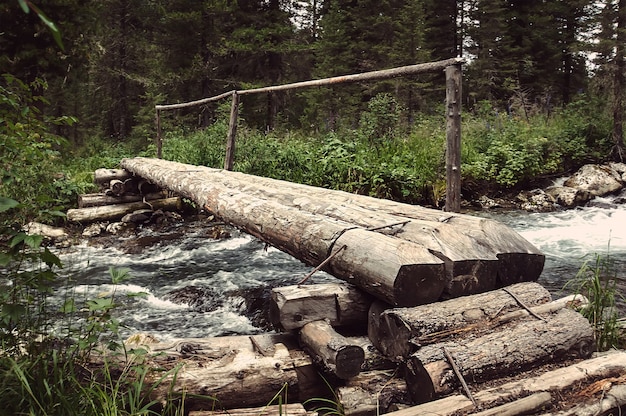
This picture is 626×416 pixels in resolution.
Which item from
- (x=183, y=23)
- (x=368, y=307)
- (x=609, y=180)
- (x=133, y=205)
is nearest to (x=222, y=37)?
(x=183, y=23)

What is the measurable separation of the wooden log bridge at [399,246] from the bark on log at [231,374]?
594 millimetres

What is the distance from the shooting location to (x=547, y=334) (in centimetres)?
226

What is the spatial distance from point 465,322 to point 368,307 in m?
0.63

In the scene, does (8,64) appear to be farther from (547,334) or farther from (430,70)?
(547,334)

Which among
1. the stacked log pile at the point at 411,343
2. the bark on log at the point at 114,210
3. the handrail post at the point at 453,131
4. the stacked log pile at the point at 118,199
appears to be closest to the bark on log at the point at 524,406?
the stacked log pile at the point at 411,343

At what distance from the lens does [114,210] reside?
28.9 ft

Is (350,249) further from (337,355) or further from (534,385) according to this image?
(534,385)

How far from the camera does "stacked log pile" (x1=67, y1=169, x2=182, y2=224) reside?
339 inches

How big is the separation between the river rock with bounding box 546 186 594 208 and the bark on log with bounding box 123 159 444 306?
756 cm

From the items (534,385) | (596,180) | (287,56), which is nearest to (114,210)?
(534,385)

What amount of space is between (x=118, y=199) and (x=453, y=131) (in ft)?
24.6

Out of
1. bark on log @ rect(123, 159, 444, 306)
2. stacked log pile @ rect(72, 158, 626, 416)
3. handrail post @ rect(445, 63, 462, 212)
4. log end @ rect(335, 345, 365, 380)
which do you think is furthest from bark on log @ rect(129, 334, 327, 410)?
handrail post @ rect(445, 63, 462, 212)

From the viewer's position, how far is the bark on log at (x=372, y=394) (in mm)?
2191

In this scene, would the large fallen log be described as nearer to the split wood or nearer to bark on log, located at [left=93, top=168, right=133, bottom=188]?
the split wood
